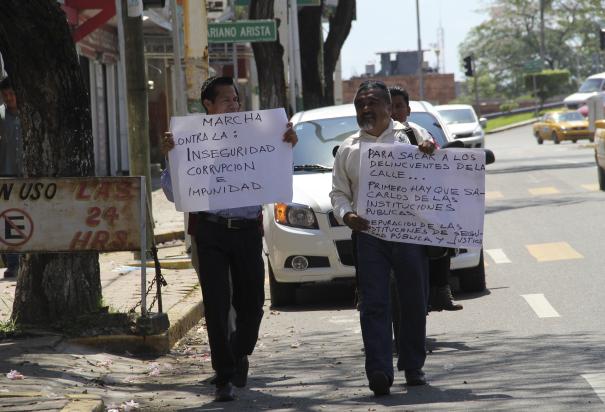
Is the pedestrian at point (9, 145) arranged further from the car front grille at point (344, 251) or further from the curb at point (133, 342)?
the curb at point (133, 342)

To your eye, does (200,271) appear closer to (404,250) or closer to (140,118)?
(404,250)

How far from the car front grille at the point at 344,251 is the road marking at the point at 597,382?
4195 mm

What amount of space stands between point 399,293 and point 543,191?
1835cm

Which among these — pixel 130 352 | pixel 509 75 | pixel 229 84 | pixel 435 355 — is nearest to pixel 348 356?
pixel 435 355

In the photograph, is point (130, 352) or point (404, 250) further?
point (130, 352)

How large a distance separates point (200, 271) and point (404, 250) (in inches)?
45.0

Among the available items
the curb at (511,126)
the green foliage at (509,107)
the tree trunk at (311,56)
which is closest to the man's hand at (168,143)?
the tree trunk at (311,56)

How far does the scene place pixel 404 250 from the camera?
27.0 feet

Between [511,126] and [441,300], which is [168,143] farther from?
[511,126]

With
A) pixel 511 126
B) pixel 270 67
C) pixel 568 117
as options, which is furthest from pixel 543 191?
pixel 511 126

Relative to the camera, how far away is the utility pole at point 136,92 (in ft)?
50.6

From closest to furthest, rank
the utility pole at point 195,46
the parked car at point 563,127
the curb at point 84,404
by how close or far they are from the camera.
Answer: the curb at point 84,404, the utility pole at point 195,46, the parked car at point 563,127

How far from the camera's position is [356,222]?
817 cm

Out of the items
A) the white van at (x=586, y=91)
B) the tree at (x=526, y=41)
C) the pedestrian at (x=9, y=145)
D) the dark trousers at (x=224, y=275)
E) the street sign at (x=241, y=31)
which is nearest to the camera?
the dark trousers at (x=224, y=275)
